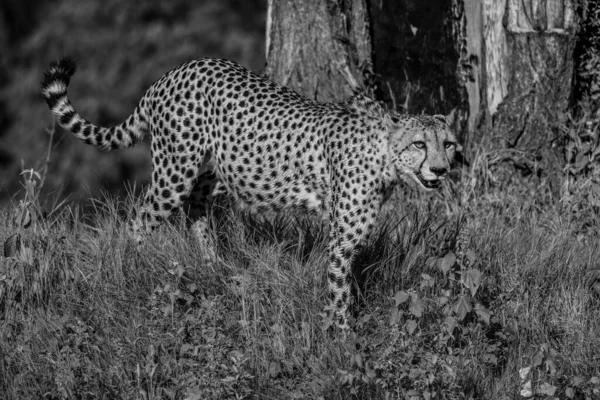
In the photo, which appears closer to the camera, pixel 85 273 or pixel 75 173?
pixel 85 273

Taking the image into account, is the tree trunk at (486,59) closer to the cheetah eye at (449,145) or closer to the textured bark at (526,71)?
the textured bark at (526,71)

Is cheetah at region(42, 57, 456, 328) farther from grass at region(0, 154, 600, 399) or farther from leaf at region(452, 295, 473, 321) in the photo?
leaf at region(452, 295, 473, 321)

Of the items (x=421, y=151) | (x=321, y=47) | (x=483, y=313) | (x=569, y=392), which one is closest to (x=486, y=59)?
(x=321, y=47)

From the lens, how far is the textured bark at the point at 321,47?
636 cm

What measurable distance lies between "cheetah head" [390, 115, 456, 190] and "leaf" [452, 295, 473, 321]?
1.98 ft

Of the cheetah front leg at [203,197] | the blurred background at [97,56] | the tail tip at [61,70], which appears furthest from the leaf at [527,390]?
the blurred background at [97,56]

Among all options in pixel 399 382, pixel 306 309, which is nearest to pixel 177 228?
pixel 306 309

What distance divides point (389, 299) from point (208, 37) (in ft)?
34.6

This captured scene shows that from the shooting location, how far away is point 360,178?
15.9ft

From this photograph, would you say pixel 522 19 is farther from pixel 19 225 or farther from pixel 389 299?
Result: pixel 19 225

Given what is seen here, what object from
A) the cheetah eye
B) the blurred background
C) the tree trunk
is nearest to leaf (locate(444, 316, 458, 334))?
the cheetah eye

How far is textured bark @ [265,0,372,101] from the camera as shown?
636 centimetres

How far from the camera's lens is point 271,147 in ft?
17.5

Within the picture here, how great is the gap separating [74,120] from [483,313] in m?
2.49
